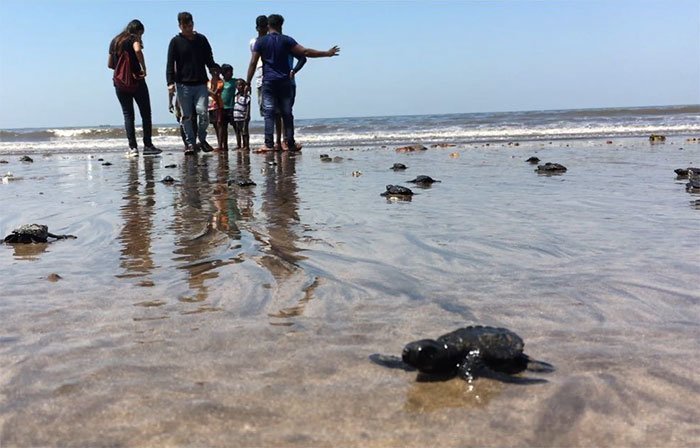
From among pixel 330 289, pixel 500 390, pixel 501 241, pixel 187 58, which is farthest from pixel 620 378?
pixel 187 58

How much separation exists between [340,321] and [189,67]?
322 inches

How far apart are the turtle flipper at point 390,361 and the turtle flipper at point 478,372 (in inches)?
5.3

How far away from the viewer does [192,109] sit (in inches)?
389

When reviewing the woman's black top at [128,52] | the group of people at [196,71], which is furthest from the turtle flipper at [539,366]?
the woman's black top at [128,52]

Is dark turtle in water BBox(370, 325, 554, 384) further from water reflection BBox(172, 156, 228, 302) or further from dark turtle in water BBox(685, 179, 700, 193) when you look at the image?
dark turtle in water BBox(685, 179, 700, 193)

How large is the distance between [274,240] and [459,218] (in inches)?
51.8

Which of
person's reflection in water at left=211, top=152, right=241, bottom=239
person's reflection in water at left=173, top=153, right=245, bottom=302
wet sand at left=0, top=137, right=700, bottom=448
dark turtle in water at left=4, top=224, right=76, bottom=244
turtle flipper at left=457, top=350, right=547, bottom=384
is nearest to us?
wet sand at left=0, top=137, right=700, bottom=448

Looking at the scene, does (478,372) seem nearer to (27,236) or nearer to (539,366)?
(539,366)

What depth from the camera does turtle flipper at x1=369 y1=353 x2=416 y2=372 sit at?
1666mm

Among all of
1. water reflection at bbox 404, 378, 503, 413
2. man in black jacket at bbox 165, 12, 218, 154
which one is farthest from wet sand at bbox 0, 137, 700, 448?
man in black jacket at bbox 165, 12, 218, 154

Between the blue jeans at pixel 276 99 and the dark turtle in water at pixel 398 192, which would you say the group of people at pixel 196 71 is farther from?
the dark turtle in water at pixel 398 192

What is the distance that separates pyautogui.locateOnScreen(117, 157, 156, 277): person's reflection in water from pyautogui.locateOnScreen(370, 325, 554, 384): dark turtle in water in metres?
1.50

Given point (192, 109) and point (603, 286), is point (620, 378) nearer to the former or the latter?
point (603, 286)

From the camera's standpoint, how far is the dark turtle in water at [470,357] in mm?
1607
